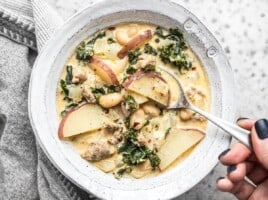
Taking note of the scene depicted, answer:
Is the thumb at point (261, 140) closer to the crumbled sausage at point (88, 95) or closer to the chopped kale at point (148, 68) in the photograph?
the chopped kale at point (148, 68)

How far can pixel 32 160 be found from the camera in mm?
1760

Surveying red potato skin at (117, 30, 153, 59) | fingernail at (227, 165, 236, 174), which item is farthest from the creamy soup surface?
fingernail at (227, 165, 236, 174)

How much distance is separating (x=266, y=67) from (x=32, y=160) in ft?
2.10

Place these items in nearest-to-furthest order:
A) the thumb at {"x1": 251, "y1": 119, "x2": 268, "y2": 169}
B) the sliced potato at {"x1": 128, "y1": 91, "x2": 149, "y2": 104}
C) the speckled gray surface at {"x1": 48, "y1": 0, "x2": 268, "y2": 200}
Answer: the thumb at {"x1": 251, "y1": 119, "x2": 268, "y2": 169} < the sliced potato at {"x1": 128, "y1": 91, "x2": 149, "y2": 104} < the speckled gray surface at {"x1": 48, "y1": 0, "x2": 268, "y2": 200}

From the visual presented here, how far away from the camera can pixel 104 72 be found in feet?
5.39

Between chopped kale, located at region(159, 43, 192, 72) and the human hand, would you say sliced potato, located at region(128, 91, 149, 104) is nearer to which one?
chopped kale, located at region(159, 43, 192, 72)

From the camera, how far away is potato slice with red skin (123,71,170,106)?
1.63 metres

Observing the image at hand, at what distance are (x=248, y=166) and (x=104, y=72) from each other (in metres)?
0.41

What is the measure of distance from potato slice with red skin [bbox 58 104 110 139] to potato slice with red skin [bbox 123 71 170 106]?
0.31ft

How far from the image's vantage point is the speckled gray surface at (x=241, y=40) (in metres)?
1.80

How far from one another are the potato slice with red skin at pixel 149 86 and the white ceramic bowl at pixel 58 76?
0.43ft

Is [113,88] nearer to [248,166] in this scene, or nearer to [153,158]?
[153,158]

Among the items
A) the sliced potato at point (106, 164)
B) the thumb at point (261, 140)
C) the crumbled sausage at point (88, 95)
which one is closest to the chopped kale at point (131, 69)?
the crumbled sausage at point (88, 95)

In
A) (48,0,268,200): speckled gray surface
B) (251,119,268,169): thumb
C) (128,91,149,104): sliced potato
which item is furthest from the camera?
(48,0,268,200): speckled gray surface
